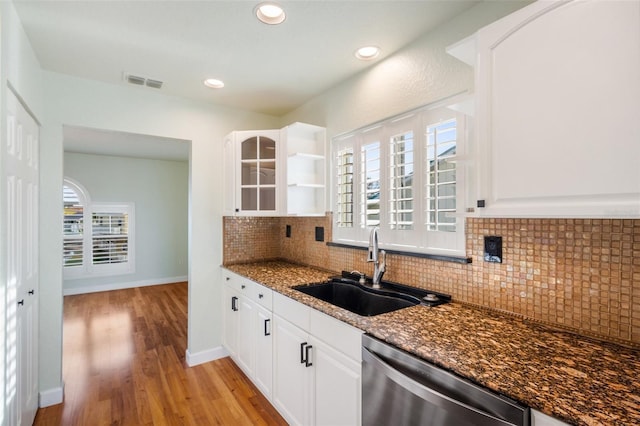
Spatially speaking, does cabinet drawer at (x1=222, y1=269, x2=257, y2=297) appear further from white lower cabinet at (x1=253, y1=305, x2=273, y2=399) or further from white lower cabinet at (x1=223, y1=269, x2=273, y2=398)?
white lower cabinet at (x1=253, y1=305, x2=273, y2=399)

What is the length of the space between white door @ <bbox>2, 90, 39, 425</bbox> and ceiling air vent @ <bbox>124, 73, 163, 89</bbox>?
0.69 metres

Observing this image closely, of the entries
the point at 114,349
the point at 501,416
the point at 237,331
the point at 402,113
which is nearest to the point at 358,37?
the point at 402,113

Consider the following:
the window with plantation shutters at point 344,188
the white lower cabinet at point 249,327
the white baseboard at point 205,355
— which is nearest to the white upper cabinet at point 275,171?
the window with plantation shutters at point 344,188

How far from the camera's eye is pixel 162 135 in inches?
109

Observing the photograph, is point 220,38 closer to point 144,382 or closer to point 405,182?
point 405,182

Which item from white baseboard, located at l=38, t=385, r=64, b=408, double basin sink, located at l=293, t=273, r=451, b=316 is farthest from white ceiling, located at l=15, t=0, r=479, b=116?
white baseboard, located at l=38, t=385, r=64, b=408

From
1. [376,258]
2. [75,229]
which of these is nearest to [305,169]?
[376,258]

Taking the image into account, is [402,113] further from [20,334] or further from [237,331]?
[20,334]

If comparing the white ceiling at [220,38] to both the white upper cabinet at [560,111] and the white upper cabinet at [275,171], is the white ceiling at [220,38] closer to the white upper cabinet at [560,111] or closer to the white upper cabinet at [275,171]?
the white upper cabinet at [275,171]

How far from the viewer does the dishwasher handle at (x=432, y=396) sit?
943mm

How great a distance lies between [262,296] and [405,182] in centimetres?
128

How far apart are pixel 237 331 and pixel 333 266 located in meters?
1.00

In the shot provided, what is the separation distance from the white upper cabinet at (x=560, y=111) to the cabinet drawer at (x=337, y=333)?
0.79 m

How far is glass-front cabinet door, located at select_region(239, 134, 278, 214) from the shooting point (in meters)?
2.74
